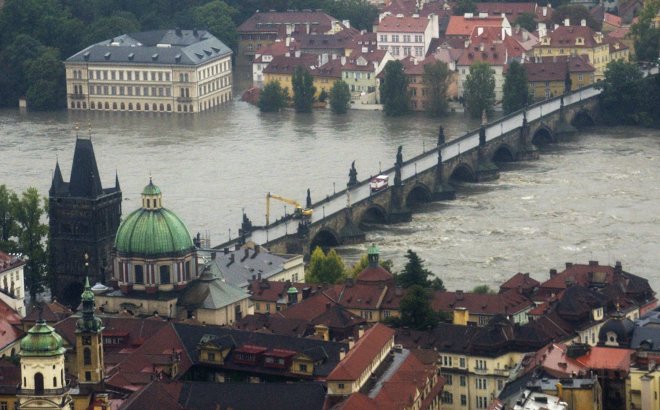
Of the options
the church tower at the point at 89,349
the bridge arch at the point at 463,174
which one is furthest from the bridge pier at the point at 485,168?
the church tower at the point at 89,349

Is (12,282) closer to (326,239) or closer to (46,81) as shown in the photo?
(326,239)

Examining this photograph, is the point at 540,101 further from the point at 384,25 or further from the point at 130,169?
the point at 130,169

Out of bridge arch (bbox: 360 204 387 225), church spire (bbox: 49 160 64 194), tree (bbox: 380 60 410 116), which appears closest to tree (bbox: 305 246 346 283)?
church spire (bbox: 49 160 64 194)

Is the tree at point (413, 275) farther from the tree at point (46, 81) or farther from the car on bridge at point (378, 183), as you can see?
the tree at point (46, 81)

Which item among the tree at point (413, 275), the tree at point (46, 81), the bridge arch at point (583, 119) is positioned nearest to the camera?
the tree at point (413, 275)

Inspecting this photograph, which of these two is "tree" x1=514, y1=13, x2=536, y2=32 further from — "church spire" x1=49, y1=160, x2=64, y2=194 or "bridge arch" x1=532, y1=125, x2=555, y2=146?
"church spire" x1=49, y1=160, x2=64, y2=194

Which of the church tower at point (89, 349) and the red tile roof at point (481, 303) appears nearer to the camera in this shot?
the church tower at point (89, 349)

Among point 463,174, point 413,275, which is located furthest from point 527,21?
point 413,275

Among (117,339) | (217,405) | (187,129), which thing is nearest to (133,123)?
(187,129)
